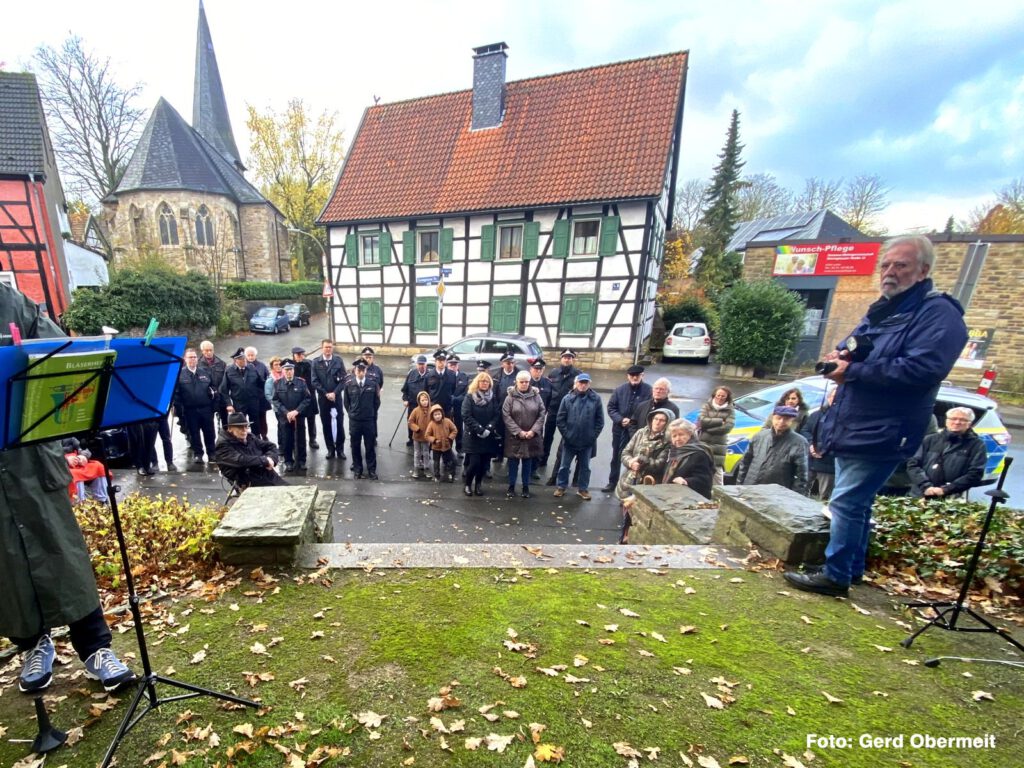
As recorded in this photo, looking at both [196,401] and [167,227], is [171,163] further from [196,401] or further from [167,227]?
[196,401]

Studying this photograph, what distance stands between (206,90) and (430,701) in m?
54.8

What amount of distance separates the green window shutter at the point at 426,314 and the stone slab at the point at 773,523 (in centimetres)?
1626

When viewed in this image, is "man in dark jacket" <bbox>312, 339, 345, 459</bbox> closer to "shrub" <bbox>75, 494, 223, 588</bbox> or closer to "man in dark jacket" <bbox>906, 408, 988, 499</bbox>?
"shrub" <bbox>75, 494, 223, 588</bbox>

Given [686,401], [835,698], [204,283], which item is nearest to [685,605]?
[835,698]

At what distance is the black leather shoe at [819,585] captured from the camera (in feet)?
9.94

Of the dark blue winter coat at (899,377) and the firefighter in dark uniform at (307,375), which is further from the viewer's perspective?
the firefighter in dark uniform at (307,375)

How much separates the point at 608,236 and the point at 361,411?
1236cm

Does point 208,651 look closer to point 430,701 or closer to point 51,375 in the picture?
point 430,701

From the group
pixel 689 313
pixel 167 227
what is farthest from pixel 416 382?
pixel 167 227

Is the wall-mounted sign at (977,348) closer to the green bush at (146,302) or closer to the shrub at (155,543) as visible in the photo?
the shrub at (155,543)

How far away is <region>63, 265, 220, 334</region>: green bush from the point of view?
640 inches

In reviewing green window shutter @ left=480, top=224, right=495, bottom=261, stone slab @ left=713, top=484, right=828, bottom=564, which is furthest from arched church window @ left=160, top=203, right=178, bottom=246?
stone slab @ left=713, top=484, right=828, bottom=564

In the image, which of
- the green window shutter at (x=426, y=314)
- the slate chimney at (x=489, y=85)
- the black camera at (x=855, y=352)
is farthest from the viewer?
the green window shutter at (x=426, y=314)

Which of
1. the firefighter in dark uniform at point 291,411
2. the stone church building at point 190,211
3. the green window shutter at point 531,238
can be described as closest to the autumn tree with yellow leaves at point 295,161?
the stone church building at point 190,211
